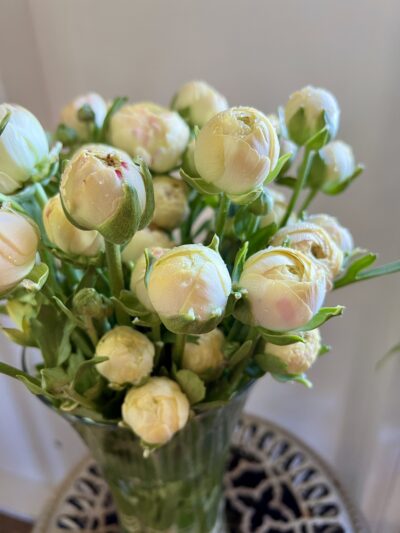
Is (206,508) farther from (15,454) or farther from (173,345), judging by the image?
(15,454)

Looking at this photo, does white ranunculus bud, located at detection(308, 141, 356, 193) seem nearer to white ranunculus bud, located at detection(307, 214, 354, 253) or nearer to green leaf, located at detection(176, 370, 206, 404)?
white ranunculus bud, located at detection(307, 214, 354, 253)

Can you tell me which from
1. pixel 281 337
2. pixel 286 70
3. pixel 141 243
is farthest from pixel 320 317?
pixel 286 70

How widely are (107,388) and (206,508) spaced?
21 cm

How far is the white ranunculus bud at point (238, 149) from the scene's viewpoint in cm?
31

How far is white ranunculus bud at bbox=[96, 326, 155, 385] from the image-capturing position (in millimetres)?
366

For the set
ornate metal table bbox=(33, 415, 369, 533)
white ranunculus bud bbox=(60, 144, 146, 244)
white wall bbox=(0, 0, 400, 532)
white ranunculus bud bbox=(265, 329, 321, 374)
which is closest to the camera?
white ranunculus bud bbox=(60, 144, 146, 244)

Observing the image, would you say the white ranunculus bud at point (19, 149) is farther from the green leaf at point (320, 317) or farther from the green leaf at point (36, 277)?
the green leaf at point (320, 317)

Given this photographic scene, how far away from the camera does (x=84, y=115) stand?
438 millimetres

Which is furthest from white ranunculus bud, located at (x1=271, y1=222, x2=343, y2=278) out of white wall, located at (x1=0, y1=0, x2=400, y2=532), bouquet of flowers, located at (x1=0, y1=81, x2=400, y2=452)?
white wall, located at (x1=0, y1=0, x2=400, y2=532)

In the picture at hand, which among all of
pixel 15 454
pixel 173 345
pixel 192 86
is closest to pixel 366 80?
pixel 192 86

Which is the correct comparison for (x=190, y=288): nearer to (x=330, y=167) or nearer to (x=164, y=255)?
(x=164, y=255)

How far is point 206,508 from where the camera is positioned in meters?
0.56

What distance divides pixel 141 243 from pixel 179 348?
0.07 metres

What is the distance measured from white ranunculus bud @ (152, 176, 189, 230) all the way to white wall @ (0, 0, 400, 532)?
8.9 inches
